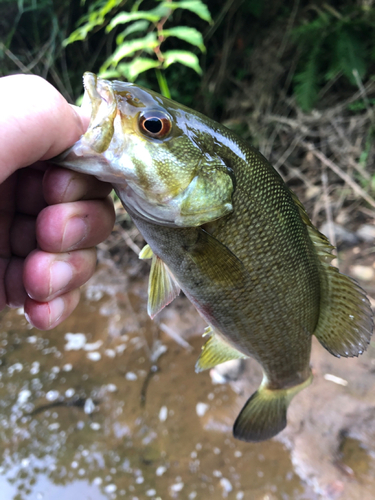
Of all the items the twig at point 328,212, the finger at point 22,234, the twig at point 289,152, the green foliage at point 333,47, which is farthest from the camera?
the twig at point 289,152

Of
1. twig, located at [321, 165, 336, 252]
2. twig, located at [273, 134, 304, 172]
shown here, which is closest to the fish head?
twig, located at [321, 165, 336, 252]

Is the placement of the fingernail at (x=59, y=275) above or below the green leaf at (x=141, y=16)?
below

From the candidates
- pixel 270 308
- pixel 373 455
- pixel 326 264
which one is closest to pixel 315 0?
pixel 326 264

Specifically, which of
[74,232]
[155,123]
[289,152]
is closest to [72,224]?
[74,232]

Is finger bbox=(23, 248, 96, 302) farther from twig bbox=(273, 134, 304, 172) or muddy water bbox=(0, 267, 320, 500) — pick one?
twig bbox=(273, 134, 304, 172)

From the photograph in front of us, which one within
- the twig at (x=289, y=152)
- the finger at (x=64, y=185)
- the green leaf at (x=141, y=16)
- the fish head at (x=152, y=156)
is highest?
the green leaf at (x=141, y=16)

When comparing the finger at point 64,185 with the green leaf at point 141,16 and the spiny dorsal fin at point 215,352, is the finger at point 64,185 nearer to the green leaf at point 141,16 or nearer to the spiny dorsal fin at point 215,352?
the spiny dorsal fin at point 215,352

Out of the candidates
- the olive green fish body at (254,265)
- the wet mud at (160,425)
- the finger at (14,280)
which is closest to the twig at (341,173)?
the wet mud at (160,425)

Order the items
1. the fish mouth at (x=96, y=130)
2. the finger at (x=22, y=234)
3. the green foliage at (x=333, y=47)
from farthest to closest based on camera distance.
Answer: the green foliage at (x=333, y=47), the finger at (x=22, y=234), the fish mouth at (x=96, y=130)

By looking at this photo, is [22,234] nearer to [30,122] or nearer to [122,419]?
[30,122]
